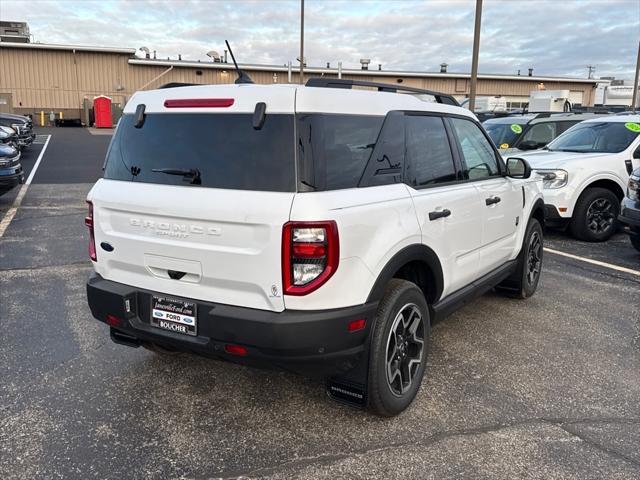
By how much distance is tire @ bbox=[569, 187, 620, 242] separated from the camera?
8.17m

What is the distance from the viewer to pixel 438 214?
3.53 metres

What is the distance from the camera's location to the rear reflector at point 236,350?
9.35 ft

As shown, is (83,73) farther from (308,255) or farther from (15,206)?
(308,255)

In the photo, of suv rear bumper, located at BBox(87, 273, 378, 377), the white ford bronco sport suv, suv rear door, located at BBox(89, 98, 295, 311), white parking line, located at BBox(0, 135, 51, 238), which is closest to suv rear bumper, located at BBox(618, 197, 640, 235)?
the white ford bronco sport suv

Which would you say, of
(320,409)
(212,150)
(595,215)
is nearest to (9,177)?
(212,150)

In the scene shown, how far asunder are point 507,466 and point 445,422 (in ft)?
1.58

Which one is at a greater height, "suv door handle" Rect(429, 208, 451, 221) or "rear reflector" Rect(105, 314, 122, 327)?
"suv door handle" Rect(429, 208, 451, 221)

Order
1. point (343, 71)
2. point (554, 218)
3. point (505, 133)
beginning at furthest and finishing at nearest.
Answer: point (343, 71)
point (505, 133)
point (554, 218)

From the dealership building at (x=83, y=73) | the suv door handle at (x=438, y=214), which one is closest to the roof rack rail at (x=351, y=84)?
the suv door handle at (x=438, y=214)

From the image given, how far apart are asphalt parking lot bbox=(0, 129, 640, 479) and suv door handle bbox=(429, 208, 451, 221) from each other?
1.14m

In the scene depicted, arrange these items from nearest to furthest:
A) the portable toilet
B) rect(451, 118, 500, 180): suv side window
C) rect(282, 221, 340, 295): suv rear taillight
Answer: rect(282, 221, 340, 295): suv rear taillight < rect(451, 118, 500, 180): suv side window < the portable toilet

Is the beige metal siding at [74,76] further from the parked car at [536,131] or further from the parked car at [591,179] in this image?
the parked car at [591,179]

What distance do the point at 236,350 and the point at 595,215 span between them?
716cm

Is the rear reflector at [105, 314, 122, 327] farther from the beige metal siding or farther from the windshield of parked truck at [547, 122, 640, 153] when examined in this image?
the beige metal siding
